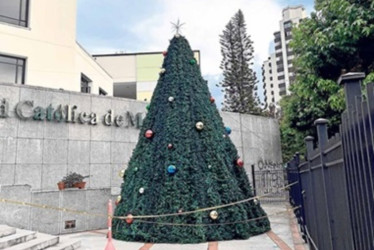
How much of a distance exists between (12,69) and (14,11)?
239cm

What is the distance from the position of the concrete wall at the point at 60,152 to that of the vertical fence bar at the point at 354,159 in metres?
7.38

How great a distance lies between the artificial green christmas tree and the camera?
665cm

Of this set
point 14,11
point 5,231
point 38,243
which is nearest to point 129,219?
point 38,243

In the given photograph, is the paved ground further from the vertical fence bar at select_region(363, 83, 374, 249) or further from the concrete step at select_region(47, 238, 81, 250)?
the vertical fence bar at select_region(363, 83, 374, 249)

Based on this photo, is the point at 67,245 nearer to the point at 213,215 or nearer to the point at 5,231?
the point at 5,231

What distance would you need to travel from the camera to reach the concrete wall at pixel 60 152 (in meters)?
8.35

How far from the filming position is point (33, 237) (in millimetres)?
6352

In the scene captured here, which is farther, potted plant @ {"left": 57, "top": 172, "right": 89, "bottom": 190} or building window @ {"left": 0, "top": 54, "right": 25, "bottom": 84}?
building window @ {"left": 0, "top": 54, "right": 25, "bottom": 84}

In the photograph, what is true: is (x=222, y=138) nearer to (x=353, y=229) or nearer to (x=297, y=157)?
(x=297, y=157)

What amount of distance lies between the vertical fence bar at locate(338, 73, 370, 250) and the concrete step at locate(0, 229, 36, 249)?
5.67 meters

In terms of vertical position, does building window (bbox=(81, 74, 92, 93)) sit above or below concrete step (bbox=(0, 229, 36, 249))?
above

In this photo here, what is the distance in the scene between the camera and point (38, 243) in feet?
19.4

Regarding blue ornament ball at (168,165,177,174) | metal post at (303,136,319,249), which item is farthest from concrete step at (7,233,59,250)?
metal post at (303,136,319,249)

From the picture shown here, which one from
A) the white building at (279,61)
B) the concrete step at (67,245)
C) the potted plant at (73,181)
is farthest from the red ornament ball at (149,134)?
the white building at (279,61)
